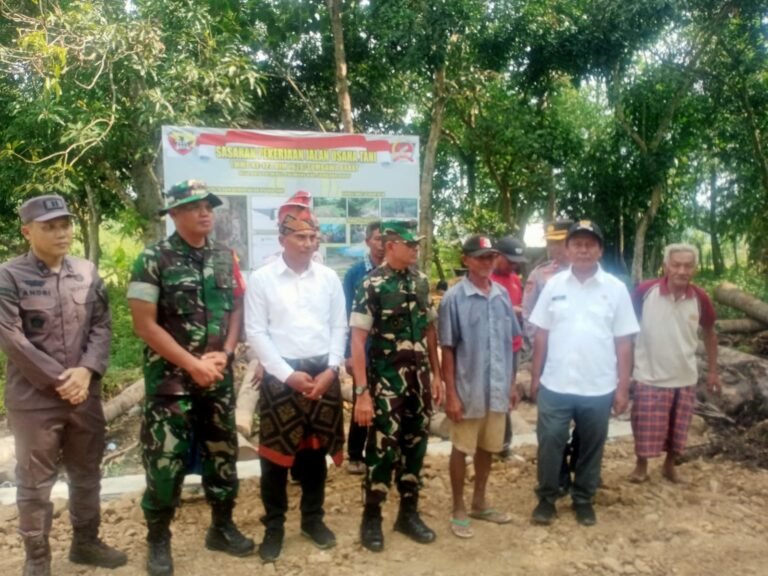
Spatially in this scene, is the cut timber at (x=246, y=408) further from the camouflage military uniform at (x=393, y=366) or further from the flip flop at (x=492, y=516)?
the flip flop at (x=492, y=516)

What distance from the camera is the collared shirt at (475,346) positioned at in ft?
12.4

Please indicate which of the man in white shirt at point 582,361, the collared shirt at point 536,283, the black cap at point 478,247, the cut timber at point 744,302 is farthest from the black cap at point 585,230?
the cut timber at point 744,302

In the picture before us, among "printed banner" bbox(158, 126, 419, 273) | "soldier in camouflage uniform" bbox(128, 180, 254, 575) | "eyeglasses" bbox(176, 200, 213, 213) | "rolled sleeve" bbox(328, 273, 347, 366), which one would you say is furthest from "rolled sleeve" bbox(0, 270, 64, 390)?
"printed banner" bbox(158, 126, 419, 273)

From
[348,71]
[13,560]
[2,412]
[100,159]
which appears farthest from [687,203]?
[13,560]

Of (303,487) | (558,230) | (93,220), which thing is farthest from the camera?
(93,220)

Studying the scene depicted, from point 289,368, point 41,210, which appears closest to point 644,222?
point 289,368

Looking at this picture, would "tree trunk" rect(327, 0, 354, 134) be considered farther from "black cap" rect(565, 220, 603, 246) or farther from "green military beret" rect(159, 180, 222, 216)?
"green military beret" rect(159, 180, 222, 216)

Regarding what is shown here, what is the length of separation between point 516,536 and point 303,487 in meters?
1.22

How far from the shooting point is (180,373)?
327 cm

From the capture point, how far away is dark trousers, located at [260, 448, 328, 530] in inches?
139

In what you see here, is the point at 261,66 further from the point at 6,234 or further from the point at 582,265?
the point at 6,234

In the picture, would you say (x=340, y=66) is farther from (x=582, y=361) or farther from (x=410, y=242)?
(x=582, y=361)

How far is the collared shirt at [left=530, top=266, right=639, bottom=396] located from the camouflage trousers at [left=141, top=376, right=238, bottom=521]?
1828 mm

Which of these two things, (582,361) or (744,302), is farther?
(744,302)
